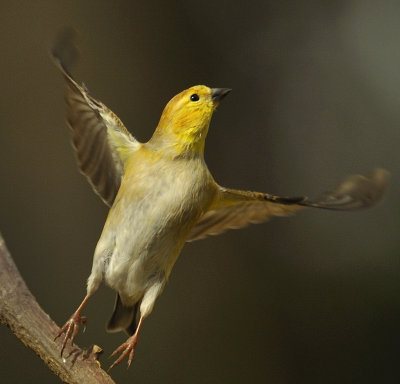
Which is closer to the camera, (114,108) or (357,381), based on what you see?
(114,108)

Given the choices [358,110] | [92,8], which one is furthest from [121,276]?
[358,110]

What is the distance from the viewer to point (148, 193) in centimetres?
288

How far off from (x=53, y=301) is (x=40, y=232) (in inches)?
21.1

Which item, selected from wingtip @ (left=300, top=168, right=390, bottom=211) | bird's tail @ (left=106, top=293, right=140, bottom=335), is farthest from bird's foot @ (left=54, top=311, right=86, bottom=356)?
wingtip @ (left=300, top=168, right=390, bottom=211)

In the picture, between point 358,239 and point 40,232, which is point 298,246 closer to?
point 358,239

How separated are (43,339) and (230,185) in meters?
3.12

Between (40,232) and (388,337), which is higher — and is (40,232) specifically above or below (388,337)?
above

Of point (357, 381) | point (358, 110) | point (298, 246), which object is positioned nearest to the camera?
point (357, 381)

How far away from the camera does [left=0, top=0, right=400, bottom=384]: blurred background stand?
4859mm

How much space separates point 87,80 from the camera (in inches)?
197

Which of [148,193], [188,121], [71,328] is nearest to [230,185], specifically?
[188,121]

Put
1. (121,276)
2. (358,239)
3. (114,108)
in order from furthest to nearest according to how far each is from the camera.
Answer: (358,239)
(114,108)
(121,276)

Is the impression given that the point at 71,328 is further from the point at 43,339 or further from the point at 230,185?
the point at 230,185

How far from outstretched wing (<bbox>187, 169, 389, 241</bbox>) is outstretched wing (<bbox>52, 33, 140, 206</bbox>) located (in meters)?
0.53
